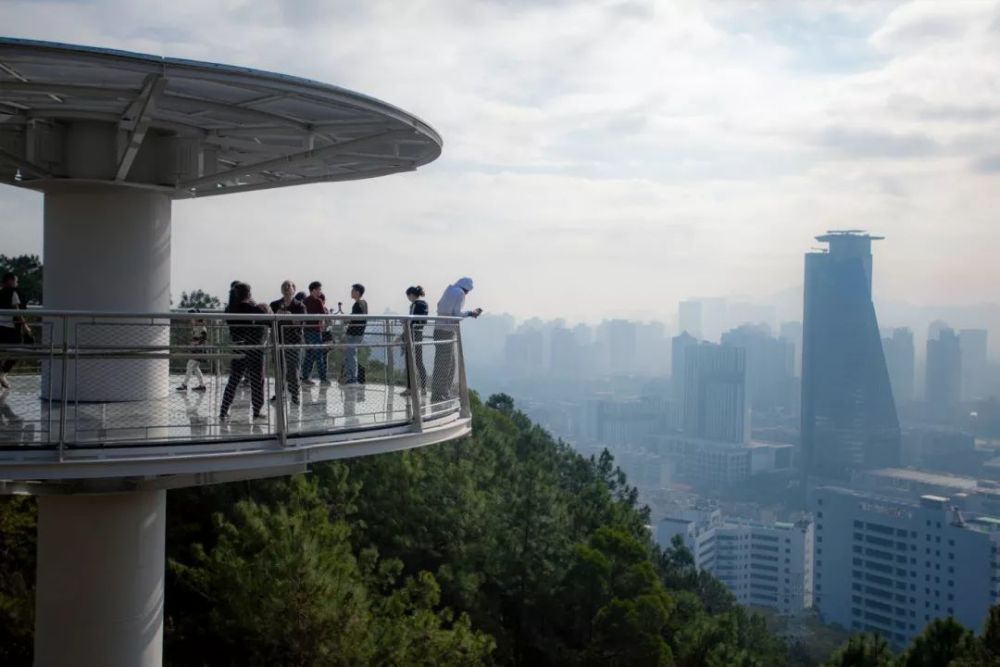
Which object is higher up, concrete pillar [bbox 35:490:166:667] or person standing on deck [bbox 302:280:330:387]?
person standing on deck [bbox 302:280:330:387]

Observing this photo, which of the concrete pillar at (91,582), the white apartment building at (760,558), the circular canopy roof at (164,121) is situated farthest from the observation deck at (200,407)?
the white apartment building at (760,558)

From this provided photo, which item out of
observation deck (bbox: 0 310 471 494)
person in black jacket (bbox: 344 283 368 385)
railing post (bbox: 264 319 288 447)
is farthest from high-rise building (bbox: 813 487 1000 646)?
railing post (bbox: 264 319 288 447)

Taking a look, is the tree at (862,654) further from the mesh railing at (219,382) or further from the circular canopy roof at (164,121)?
the circular canopy roof at (164,121)

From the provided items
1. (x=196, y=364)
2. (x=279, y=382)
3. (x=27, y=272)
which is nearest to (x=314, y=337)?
(x=196, y=364)

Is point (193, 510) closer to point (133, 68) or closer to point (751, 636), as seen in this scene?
point (133, 68)

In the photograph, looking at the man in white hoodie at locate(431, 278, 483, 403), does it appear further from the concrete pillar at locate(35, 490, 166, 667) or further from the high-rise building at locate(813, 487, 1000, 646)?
the high-rise building at locate(813, 487, 1000, 646)
